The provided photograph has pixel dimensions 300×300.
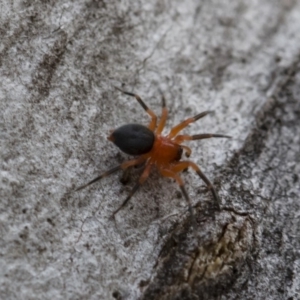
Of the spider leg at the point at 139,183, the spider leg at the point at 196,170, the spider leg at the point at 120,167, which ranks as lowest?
the spider leg at the point at 196,170

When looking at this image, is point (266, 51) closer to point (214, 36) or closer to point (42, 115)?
point (214, 36)

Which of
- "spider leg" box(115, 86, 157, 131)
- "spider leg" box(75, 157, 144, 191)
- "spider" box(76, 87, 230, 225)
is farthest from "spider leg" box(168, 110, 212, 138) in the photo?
"spider leg" box(75, 157, 144, 191)

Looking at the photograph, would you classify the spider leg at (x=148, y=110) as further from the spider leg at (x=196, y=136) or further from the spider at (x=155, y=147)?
the spider leg at (x=196, y=136)

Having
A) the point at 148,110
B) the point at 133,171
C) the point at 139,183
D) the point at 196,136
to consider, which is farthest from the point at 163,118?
the point at 139,183

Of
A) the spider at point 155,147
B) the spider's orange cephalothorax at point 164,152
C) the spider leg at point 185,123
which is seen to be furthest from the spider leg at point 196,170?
the spider leg at point 185,123

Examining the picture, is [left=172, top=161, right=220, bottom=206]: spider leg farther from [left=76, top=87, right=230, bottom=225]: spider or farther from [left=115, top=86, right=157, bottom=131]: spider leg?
[left=115, top=86, right=157, bottom=131]: spider leg

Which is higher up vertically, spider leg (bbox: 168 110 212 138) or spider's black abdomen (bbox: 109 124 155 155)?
spider's black abdomen (bbox: 109 124 155 155)

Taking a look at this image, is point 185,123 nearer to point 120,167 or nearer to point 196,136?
point 196,136
